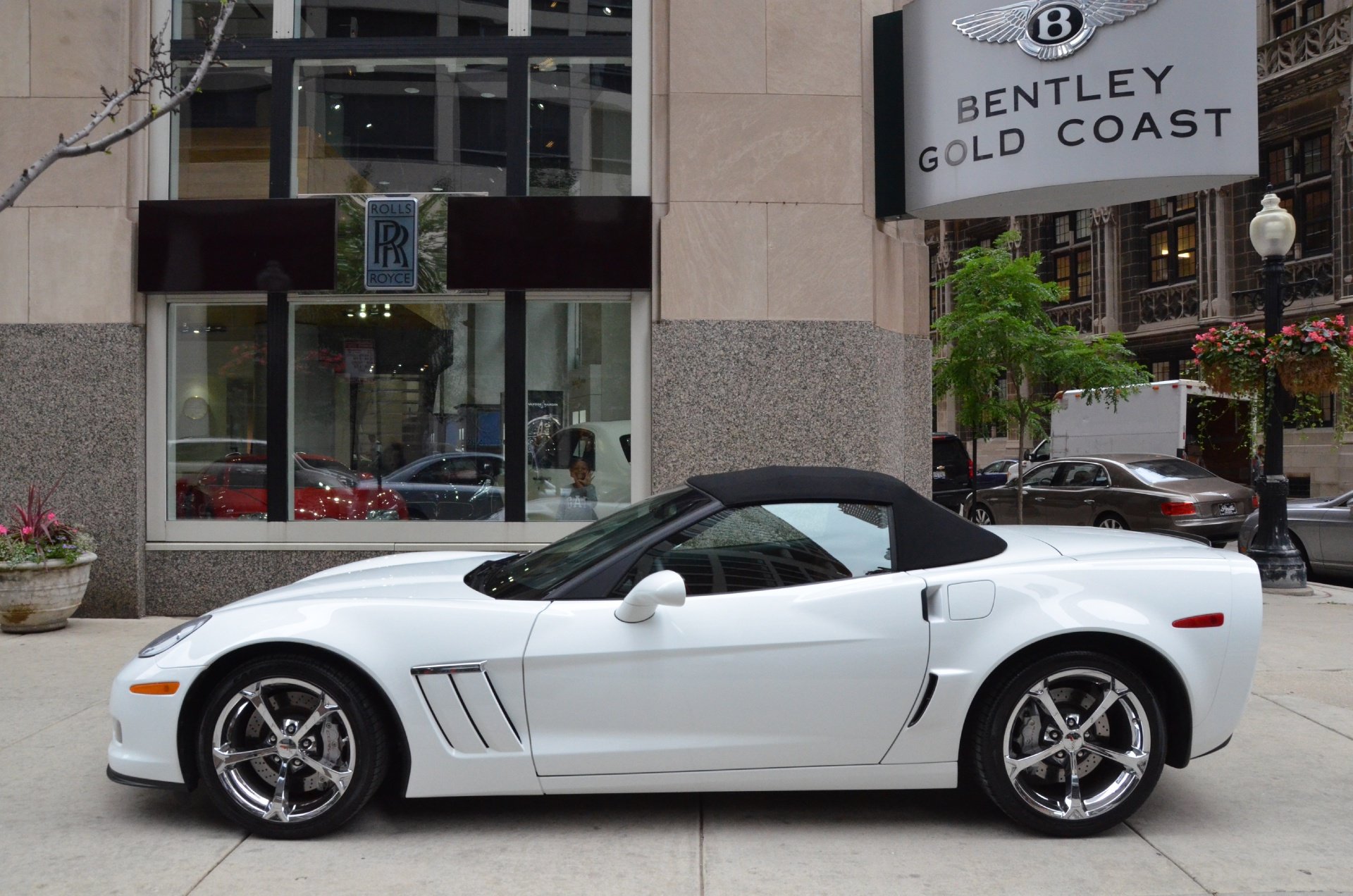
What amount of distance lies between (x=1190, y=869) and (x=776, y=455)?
5.42 meters

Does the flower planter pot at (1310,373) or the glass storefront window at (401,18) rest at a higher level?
the glass storefront window at (401,18)

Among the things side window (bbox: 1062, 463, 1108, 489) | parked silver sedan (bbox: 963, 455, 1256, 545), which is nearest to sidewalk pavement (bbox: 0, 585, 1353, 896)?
parked silver sedan (bbox: 963, 455, 1256, 545)

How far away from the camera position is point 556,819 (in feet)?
13.9

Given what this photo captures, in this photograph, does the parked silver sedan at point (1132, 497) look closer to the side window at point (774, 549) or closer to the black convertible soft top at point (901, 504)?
the black convertible soft top at point (901, 504)

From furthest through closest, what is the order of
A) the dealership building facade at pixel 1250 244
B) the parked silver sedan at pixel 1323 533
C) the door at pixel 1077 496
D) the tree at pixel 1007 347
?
the dealership building facade at pixel 1250 244
the door at pixel 1077 496
the tree at pixel 1007 347
the parked silver sedan at pixel 1323 533

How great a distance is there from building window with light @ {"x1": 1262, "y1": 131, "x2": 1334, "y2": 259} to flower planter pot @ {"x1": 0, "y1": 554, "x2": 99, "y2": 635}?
31.1 metres

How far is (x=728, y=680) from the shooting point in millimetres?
3924

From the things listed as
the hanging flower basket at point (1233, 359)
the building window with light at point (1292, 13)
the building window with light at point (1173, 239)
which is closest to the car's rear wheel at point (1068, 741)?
the hanging flower basket at point (1233, 359)

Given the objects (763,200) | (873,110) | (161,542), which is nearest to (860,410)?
(763,200)

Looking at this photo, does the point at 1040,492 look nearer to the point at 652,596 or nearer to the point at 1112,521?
the point at 1112,521

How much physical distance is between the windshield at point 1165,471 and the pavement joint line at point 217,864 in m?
14.9

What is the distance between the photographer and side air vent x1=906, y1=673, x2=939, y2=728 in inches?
156

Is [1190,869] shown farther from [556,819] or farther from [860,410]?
[860,410]

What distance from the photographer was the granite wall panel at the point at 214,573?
29.7 ft
